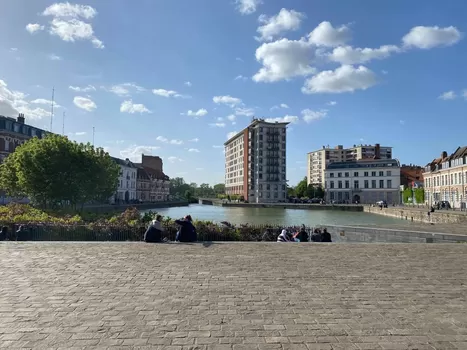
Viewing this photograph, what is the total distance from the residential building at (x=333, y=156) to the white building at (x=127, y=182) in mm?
84427

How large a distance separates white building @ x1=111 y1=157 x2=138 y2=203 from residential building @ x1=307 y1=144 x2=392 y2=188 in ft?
277

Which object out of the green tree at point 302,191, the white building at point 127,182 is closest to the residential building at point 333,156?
the green tree at point 302,191

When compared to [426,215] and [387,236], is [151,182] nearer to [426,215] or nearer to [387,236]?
[426,215]

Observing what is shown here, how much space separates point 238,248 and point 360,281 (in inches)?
205

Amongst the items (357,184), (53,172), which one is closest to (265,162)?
(357,184)

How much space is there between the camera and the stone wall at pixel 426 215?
4111 cm

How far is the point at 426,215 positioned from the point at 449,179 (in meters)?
22.2

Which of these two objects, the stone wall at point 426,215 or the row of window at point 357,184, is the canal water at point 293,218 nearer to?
the stone wall at point 426,215

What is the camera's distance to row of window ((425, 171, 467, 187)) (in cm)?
6205

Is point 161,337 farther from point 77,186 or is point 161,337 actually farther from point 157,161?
point 157,161

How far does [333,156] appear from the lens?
576ft

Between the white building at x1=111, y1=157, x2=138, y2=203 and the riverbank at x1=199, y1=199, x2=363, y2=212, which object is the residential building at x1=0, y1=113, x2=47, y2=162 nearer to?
the white building at x1=111, y1=157, x2=138, y2=203

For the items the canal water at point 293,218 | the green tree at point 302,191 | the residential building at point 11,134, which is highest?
the residential building at point 11,134

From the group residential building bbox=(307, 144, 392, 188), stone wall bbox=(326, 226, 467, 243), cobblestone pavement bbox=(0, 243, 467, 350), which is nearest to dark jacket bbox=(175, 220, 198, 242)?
cobblestone pavement bbox=(0, 243, 467, 350)
